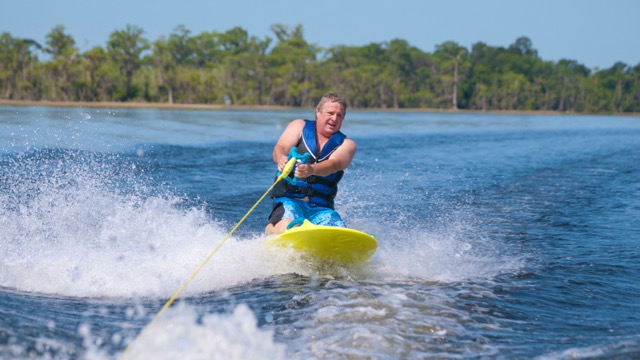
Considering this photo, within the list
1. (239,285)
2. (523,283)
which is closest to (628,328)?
(523,283)

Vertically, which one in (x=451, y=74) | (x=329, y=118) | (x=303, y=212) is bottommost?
(x=303, y=212)

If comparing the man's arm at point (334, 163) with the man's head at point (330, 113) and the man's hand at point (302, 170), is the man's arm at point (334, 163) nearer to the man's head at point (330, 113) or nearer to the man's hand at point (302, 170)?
the man's hand at point (302, 170)

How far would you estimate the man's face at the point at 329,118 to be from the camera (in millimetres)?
5637

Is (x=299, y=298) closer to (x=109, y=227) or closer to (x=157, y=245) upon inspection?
(x=157, y=245)

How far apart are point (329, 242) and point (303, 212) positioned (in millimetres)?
606

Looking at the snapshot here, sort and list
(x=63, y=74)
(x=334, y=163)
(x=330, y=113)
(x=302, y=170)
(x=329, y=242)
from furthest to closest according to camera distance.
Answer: (x=63, y=74), (x=330, y=113), (x=334, y=163), (x=329, y=242), (x=302, y=170)

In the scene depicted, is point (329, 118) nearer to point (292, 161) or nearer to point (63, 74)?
point (292, 161)

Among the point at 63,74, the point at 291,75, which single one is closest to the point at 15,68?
the point at 63,74

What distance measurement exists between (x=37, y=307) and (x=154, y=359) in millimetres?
1297

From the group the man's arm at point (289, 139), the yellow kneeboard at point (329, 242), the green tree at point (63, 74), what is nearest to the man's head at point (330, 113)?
the man's arm at point (289, 139)

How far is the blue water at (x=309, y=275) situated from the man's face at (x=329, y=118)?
1147 mm

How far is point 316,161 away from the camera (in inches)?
228

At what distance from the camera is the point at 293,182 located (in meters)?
5.53

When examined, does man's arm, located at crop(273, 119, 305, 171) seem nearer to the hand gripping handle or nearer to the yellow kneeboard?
the hand gripping handle
